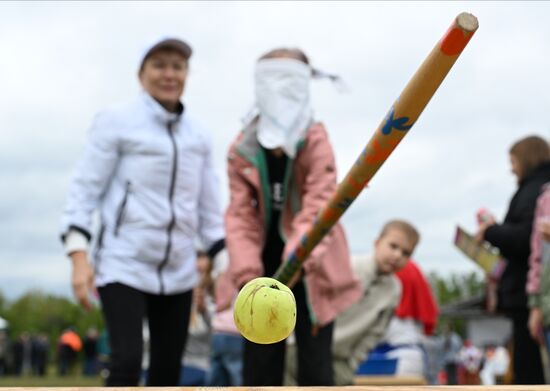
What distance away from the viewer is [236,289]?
323 cm

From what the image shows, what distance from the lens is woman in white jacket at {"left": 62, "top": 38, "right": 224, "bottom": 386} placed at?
10.6ft

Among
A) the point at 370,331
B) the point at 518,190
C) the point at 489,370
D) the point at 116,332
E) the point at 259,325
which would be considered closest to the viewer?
the point at 259,325

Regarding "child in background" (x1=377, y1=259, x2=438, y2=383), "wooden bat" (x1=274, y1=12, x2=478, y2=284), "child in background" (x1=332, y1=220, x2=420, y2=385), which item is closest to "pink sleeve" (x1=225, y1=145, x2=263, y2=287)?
"wooden bat" (x1=274, y1=12, x2=478, y2=284)

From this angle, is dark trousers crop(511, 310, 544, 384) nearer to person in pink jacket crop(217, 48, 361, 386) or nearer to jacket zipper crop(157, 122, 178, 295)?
person in pink jacket crop(217, 48, 361, 386)

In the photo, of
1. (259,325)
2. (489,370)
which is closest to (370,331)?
(259,325)

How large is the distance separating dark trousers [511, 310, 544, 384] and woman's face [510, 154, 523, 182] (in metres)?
0.76

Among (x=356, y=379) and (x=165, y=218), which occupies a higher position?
(x=165, y=218)

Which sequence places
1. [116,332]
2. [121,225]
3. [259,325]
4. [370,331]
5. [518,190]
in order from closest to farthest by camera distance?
[259,325] < [116,332] < [121,225] < [518,190] < [370,331]

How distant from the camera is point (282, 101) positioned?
321cm

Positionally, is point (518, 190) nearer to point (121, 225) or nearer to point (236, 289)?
point (236, 289)

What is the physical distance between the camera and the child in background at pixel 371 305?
16.2ft

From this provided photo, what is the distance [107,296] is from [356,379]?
2.35 meters

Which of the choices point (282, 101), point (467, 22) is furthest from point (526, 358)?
point (467, 22)

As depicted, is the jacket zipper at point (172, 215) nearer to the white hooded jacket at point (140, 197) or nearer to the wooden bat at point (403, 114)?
the white hooded jacket at point (140, 197)
